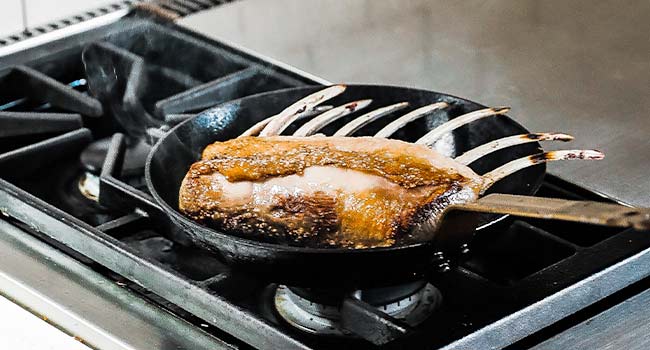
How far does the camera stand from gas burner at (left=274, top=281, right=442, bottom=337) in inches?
34.7

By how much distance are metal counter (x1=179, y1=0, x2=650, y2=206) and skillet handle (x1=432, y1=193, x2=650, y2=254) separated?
32 cm

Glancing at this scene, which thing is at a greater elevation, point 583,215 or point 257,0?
point 583,215

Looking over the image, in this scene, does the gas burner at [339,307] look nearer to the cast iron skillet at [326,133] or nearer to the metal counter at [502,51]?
the cast iron skillet at [326,133]

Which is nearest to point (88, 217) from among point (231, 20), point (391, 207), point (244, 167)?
point (244, 167)

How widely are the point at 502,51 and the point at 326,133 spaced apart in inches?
15.8

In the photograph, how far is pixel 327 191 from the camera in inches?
34.5

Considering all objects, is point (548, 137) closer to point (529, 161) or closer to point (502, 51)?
point (529, 161)

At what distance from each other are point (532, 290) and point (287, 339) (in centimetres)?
21

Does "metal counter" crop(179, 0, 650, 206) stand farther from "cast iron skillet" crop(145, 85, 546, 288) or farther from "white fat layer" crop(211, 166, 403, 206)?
"white fat layer" crop(211, 166, 403, 206)

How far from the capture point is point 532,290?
849 mm

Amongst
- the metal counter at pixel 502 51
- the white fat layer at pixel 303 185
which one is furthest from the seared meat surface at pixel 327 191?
the metal counter at pixel 502 51

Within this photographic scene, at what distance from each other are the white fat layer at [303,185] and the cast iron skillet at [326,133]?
0.05 m

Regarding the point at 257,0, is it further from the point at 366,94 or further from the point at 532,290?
the point at 532,290

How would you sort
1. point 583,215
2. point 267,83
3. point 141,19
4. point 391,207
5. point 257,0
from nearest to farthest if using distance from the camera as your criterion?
point 583,215 → point 391,207 → point 267,83 → point 141,19 → point 257,0
